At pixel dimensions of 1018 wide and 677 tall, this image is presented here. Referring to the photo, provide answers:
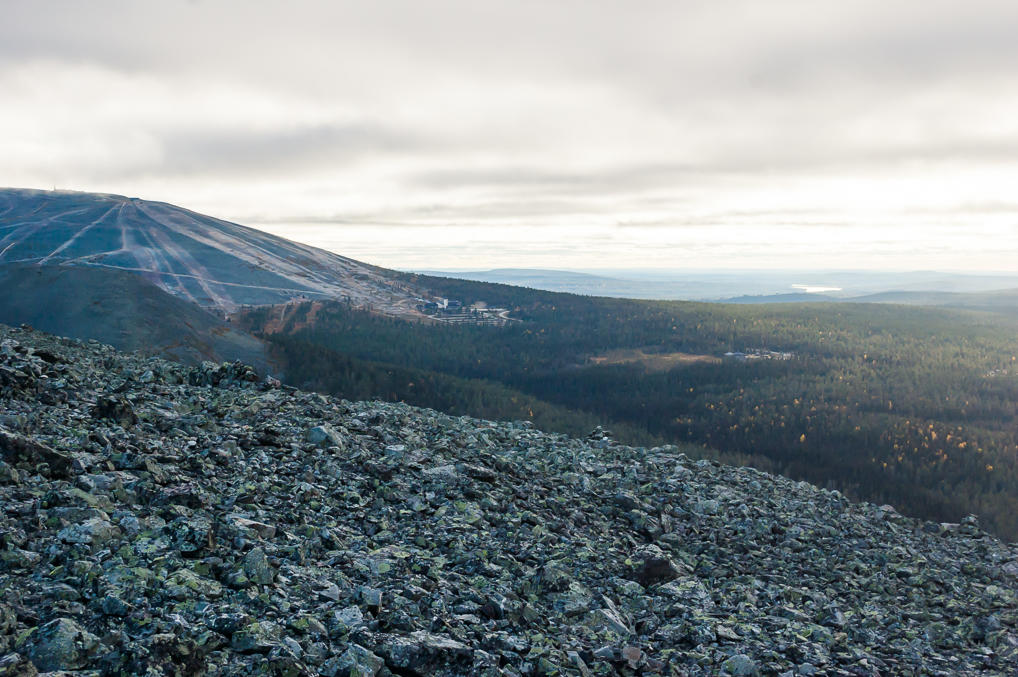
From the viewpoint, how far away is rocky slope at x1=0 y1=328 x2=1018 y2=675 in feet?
33.3

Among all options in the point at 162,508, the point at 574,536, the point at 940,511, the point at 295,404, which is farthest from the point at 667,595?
the point at 940,511

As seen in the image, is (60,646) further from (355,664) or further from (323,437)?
(323,437)

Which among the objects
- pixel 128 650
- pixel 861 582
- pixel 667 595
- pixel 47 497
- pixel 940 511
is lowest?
pixel 940 511

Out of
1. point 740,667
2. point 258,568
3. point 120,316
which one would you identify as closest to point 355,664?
point 258,568

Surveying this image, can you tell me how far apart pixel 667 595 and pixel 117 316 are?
356 feet

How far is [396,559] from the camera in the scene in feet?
47.2

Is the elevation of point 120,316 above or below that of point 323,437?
above

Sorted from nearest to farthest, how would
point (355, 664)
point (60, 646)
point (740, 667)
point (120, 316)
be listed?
point (60, 646) < point (355, 664) < point (740, 667) < point (120, 316)

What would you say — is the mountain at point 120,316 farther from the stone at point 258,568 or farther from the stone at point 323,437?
the stone at point 258,568

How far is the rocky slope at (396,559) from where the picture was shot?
400 inches

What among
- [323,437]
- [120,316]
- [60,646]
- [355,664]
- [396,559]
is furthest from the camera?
[120,316]

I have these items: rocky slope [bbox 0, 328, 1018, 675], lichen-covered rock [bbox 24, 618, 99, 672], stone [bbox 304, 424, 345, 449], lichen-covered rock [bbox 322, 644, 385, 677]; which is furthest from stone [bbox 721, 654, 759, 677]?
stone [bbox 304, 424, 345, 449]

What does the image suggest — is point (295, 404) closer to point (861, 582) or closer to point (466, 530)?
point (466, 530)

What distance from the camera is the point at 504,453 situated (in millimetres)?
27141
